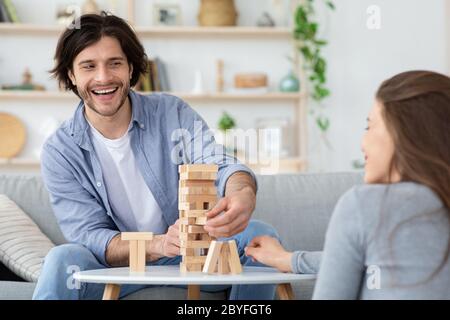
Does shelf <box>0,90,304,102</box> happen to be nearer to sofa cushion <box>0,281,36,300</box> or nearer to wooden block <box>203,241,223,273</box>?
sofa cushion <box>0,281,36,300</box>

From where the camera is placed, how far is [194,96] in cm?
540

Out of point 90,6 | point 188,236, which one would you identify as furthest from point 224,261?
point 90,6

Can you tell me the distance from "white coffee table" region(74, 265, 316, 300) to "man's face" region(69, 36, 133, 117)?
651mm

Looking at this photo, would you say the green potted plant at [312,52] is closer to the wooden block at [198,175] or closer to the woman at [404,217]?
the wooden block at [198,175]

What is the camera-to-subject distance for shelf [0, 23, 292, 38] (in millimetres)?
5344

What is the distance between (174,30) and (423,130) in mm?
4150

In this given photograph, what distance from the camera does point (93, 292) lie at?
7.14ft

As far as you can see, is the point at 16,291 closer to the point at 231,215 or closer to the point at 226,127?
the point at 231,215

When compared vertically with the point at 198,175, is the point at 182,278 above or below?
below

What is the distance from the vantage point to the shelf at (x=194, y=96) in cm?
534

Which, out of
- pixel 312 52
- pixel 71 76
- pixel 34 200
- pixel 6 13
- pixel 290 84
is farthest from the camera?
pixel 312 52

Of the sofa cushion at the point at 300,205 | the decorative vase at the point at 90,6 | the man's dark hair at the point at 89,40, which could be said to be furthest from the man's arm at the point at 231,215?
the decorative vase at the point at 90,6

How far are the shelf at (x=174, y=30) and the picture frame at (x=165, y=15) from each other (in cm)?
7

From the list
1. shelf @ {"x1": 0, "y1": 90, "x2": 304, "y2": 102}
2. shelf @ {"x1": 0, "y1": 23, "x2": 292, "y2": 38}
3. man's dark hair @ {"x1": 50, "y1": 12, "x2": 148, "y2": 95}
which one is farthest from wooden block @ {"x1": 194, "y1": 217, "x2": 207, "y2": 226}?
shelf @ {"x1": 0, "y1": 23, "x2": 292, "y2": 38}
